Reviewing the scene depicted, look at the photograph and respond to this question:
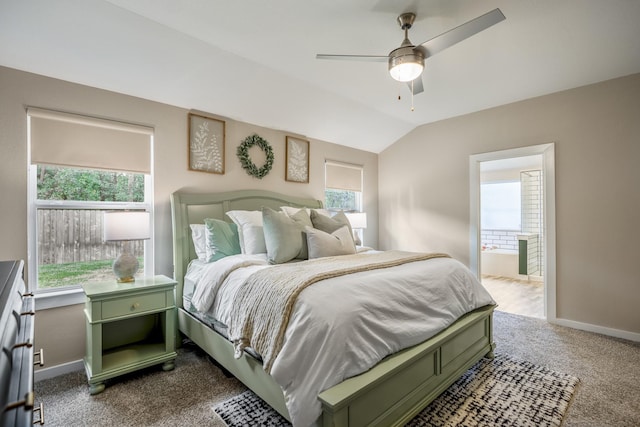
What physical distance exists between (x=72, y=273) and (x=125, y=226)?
29.7 inches

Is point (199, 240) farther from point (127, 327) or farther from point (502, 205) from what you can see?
point (502, 205)

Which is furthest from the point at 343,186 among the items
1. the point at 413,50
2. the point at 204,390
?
the point at 204,390

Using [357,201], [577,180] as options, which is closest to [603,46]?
[577,180]

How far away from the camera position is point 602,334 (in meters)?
3.20

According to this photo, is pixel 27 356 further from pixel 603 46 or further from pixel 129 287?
pixel 603 46

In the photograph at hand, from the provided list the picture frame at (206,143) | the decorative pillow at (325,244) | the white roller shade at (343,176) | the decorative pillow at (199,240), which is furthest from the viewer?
the white roller shade at (343,176)

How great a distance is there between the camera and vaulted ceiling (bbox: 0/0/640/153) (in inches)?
83.5

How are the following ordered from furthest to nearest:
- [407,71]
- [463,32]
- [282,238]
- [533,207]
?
1. [533,207]
2. [282,238]
3. [407,71]
4. [463,32]

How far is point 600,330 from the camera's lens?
10.6ft

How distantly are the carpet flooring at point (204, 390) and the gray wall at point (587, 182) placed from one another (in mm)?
494

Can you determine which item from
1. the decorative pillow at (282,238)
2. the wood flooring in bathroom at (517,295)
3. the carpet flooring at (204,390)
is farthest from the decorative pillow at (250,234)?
the wood flooring in bathroom at (517,295)

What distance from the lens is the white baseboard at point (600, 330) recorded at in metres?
3.05

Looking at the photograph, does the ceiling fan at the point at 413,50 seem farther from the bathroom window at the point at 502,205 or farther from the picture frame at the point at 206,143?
the bathroom window at the point at 502,205

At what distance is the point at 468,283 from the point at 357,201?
274 centimetres
